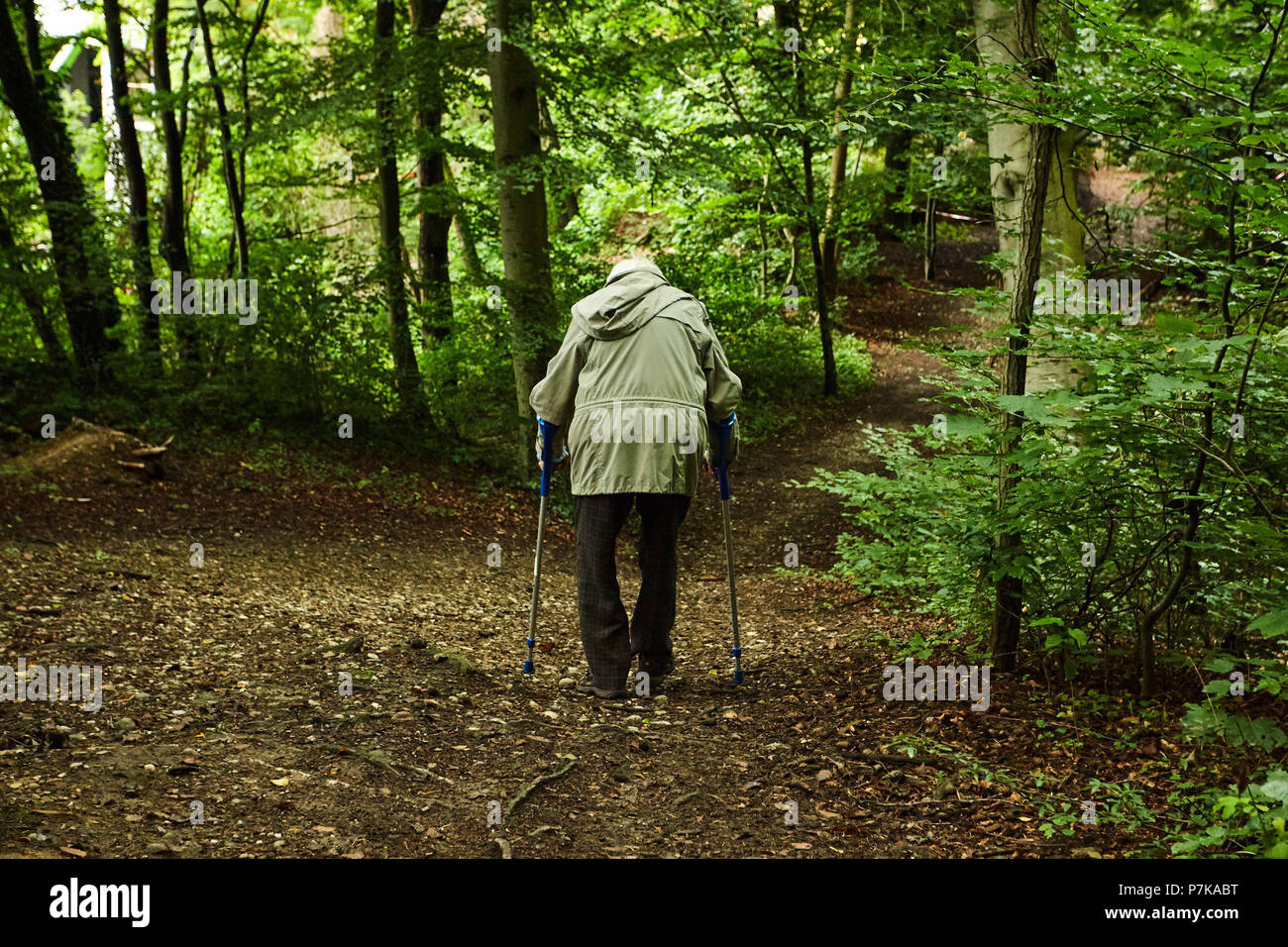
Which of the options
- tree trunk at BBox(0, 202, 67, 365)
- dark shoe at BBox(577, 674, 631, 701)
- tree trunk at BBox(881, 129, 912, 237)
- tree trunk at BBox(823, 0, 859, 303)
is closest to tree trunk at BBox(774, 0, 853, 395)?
tree trunk at BBox(823, 0, 859, 303)

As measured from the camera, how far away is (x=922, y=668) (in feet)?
15.6

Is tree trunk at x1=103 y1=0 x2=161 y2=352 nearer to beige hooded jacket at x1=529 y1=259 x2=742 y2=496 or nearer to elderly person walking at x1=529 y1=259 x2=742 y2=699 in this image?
elderly person walking at x1=529 y1=259 x2=742 y2=699

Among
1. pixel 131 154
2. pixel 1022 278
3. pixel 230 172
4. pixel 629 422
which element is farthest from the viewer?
pixel 230 172

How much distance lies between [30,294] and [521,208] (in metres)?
4.61

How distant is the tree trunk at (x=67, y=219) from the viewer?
356 inches

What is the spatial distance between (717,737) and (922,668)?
3.66 ft

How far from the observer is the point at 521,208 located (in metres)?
9.77

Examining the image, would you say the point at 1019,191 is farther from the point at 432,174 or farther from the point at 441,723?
the point at 432,174

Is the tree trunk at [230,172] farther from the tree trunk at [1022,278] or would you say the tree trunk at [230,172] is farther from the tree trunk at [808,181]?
the tree trunk at [1022,278]

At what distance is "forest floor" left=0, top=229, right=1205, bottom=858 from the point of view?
326 cm

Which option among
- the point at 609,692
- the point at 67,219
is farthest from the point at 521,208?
the point at 609,692

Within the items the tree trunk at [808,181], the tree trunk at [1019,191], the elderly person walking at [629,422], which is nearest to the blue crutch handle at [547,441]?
the elderly person walking at [629,422]

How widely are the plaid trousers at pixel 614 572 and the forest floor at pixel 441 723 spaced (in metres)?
0.26
